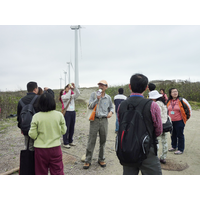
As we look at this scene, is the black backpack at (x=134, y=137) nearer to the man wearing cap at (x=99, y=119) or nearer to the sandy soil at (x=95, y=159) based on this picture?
the man wearing cap at (x=99, y=119)

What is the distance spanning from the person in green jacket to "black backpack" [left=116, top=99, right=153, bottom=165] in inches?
44.9

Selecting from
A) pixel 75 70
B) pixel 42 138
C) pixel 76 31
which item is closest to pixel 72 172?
pixel 42 138

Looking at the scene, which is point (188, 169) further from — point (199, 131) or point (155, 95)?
point (199, 131)

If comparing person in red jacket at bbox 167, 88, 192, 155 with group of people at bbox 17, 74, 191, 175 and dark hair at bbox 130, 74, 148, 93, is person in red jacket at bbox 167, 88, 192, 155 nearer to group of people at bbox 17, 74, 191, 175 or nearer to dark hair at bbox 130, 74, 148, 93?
group of people at bbox 17, 74, 191, 175

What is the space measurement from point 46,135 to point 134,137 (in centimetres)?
142

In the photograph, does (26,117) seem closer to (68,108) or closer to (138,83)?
(138,83)

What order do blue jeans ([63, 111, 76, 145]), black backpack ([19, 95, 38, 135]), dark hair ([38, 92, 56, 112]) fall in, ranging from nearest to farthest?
dark hair ([38, 92, 56, 112]) < black backpack ([19, 95, 38, 135]) < blue jeans ([63, 111, 76, 145])

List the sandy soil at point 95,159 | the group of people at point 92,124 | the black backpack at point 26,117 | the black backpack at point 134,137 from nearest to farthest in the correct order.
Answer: the black backpack at point 134,137 < the group of people at point 92,124 < the black backpack at point 26,117 < the sandy soil at point 95,159

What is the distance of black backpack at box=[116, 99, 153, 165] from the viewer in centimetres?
214

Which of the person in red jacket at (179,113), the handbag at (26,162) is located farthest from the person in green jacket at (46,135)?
the person in red jacket at (179,113)

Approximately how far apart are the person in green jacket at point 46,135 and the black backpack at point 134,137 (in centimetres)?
114

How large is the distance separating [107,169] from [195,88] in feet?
64.0

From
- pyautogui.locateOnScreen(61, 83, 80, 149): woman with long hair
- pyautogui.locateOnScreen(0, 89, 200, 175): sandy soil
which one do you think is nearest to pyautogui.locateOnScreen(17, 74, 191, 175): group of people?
pyautogui.locateOnScreen(0, 89, 200, 175): sandy soil

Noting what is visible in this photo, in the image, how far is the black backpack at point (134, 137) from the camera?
7.01 feet
